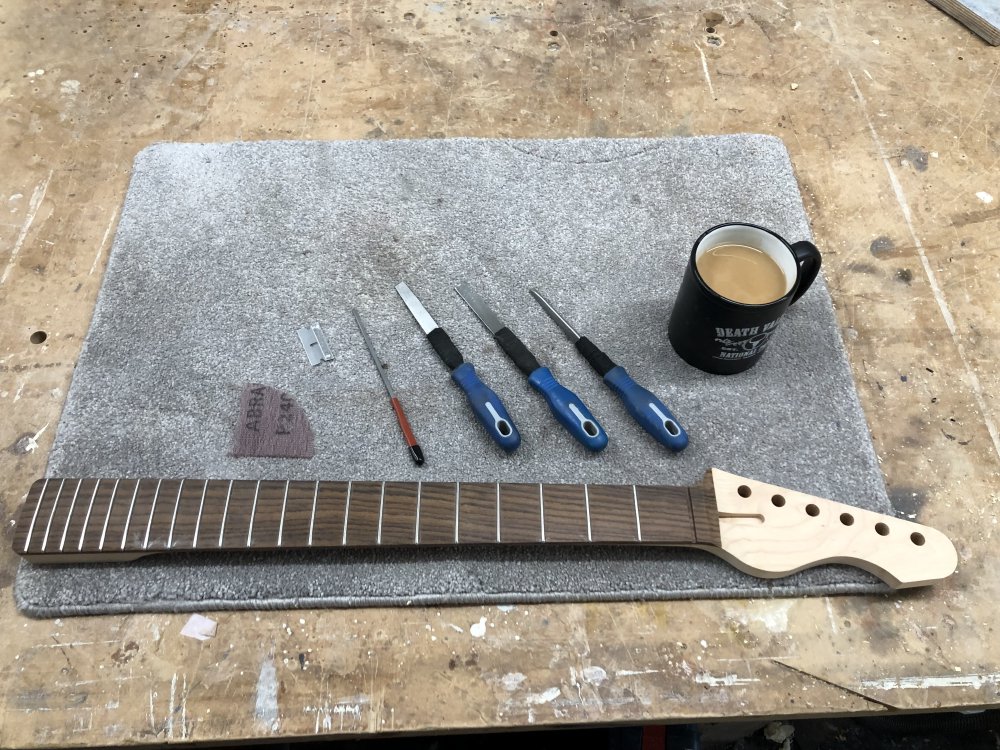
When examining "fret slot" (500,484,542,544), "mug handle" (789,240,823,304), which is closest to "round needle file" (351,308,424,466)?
"fret slot" (500,484,542,544)

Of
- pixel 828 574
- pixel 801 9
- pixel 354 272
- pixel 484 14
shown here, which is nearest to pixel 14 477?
pixel 354 272

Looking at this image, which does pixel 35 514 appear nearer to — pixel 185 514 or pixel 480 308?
pixel 185 514

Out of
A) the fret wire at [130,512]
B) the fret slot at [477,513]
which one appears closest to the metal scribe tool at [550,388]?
the fret slot at [477,513]

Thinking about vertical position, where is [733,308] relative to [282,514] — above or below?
above

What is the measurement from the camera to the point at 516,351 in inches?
32.3

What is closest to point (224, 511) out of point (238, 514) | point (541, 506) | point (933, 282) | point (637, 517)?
point (238, 514)

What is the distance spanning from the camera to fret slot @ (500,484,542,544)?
684 mm

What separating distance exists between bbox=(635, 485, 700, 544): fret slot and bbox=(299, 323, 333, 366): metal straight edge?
43 centimetres

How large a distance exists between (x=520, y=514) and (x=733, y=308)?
318mm

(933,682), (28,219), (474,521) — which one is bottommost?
(933,682)

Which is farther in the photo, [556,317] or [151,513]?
[556,317]

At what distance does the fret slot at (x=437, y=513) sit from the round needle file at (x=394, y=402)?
5 cm

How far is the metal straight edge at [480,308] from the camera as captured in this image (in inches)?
33.7

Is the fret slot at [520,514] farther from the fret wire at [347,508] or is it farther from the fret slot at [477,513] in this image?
the fret wire at [347,508]
